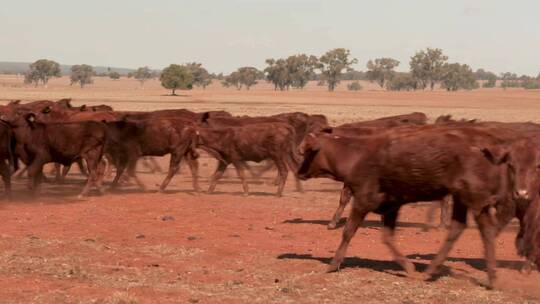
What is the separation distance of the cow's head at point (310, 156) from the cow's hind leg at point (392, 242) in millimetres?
1243

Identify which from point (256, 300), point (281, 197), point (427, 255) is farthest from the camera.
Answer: point (281, 197)

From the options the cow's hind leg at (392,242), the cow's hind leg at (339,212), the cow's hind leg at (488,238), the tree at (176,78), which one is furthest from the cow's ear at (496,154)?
the tree at (176,78)

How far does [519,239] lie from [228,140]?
8843 mm

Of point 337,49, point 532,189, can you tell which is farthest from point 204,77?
point 532,189

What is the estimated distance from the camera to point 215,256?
10578mm

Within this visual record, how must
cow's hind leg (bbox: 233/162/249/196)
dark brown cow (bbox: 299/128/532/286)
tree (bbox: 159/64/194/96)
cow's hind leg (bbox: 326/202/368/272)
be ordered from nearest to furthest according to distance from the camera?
dark brown cow (bbox: 299/128/532/286)
cow's hind leg (bbox: 326/202/368/272)
cow's hind leg (bbox: 233/162/249/196)
tree (bbox: 159/64/194/96)

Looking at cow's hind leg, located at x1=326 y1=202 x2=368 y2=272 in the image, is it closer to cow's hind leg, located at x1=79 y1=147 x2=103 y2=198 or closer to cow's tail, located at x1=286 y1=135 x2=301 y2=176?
cow's hind leg, located at x1=79 y1=147 x2=103 y2=198

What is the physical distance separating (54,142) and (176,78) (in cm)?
9135

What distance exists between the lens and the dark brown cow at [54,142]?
16219mm

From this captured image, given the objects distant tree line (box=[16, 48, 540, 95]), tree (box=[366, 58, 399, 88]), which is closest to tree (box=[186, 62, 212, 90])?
distant tree line (box=[16, 48, 540, 95])

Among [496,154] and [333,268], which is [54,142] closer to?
[333,268]

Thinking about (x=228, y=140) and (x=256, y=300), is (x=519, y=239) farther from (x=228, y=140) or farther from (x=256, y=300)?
(x=228, y=140)

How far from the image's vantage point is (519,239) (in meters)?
10.1

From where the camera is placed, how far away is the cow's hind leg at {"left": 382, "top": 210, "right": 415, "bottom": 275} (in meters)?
9.42
